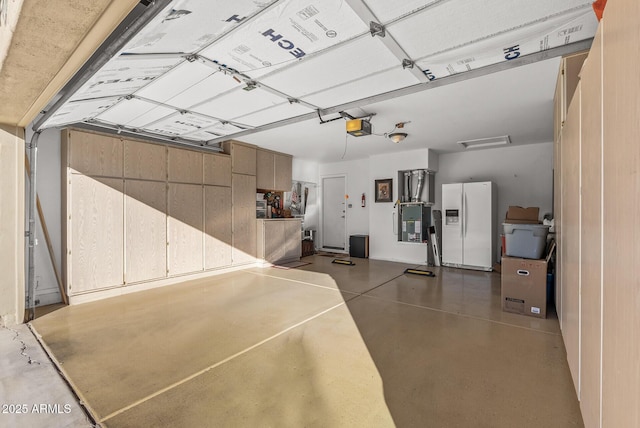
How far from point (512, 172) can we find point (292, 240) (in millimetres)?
5246

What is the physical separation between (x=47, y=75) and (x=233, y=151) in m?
4.05

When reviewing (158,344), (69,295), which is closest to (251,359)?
(158,344)

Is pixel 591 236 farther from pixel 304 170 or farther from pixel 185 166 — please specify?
pixel 304 170

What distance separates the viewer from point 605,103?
125cm

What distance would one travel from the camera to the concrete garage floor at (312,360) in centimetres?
191

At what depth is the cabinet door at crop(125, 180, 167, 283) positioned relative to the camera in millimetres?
4656

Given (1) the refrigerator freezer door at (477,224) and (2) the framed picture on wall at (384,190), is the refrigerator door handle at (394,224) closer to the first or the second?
(2) the framed picture on wall at (384,190)

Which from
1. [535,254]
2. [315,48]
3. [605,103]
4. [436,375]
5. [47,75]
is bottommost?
[436,375]

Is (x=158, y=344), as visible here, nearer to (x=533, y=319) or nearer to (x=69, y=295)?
(x=69, y=295)

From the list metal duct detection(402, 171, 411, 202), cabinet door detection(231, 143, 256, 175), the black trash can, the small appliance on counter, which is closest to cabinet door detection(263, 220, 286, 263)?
→ the small appliance on counter

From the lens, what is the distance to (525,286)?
362 centimetres

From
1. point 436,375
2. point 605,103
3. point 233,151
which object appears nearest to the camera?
point 605,103

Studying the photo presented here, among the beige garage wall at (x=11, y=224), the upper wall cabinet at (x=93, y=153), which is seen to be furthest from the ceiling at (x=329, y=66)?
the beige garage wall at (x=11, y=224)

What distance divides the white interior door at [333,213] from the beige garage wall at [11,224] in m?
6.73
